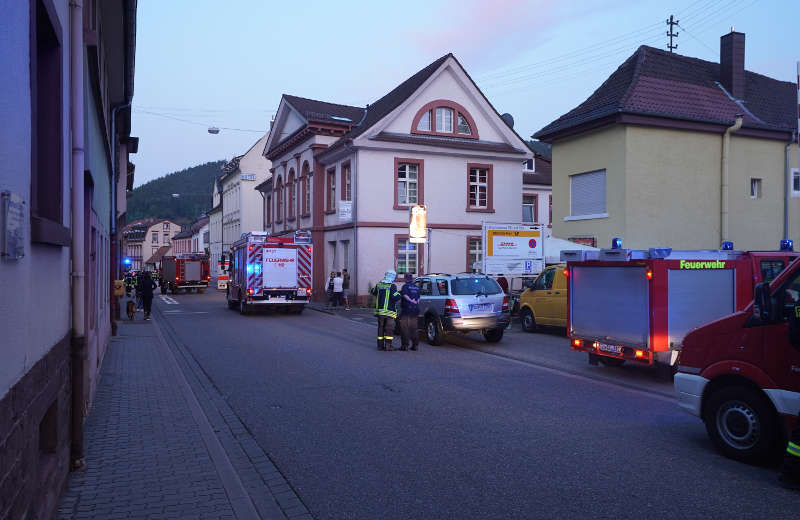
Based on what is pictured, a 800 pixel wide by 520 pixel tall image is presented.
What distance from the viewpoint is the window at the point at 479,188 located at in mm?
33469


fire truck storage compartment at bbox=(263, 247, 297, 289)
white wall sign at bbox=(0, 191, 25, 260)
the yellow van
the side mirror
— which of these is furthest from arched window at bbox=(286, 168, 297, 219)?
white wall sign at bbox=(0, 191, 25, 260)

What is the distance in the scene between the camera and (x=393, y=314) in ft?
49.8

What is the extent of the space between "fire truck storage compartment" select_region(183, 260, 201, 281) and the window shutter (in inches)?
1275

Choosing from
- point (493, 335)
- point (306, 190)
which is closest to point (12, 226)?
point (493, 335)

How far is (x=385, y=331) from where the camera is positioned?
15.3m

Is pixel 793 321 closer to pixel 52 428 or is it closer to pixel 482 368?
pixel 52 428

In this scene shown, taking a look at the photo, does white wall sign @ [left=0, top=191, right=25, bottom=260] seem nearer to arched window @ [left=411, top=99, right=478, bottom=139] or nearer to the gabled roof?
the gabled roof

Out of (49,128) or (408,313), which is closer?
(49,128)

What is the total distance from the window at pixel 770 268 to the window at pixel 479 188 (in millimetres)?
21825

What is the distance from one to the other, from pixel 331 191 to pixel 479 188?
7.72m

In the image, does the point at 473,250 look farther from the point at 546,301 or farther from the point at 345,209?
the point at 546,301

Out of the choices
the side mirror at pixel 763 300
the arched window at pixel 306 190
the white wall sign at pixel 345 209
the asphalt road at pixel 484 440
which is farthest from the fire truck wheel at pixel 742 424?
the arched window at pixel 306 190

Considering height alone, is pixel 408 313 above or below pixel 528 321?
above

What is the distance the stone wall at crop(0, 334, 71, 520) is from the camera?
3234 mm
